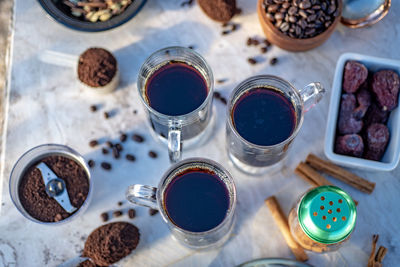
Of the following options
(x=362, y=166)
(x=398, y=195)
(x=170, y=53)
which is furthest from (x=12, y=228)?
(x=398, y=195)

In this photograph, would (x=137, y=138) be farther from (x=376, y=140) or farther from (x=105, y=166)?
(x=376, y=140)

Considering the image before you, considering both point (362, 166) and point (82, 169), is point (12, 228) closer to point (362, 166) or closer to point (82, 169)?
point (82, 169)

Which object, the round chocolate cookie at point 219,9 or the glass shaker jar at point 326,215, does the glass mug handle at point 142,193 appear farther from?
the round chocolate cookie at point 219,9

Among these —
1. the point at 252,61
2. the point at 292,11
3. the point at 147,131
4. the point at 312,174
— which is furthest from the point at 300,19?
the point at 147,131

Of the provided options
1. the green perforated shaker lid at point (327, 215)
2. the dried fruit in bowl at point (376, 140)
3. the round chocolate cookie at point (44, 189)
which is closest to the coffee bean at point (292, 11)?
the dried fruit in bowl at point (376, 140)

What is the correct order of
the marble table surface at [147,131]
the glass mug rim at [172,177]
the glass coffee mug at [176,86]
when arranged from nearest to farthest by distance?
the glass mug rim at [172,177] < the glass coffee mug at [176,86] < the marble table surface at [147,131]

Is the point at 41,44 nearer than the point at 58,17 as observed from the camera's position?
No
